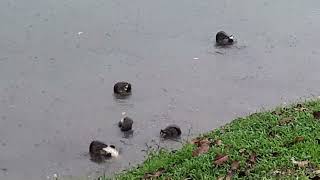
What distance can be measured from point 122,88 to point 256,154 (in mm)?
4178

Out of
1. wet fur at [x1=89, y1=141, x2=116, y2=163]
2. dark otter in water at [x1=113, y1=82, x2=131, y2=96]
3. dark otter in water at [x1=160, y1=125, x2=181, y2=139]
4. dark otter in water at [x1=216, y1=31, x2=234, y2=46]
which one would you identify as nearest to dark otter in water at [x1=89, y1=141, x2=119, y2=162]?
wet fur at [x1=89, y1=141, x2=116, y2=163]

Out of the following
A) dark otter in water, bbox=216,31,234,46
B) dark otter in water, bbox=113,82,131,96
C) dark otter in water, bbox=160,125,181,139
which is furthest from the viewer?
dark otter in water, bbox=216,31,234,46

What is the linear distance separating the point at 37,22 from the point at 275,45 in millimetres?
4464

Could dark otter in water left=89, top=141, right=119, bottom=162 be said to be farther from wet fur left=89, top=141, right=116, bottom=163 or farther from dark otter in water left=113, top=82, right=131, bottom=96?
dark otter in water left=113, top=82, right=131, bottom=96

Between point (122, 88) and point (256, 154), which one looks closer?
point (256, 154)

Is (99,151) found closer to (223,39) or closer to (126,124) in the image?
(126,124)

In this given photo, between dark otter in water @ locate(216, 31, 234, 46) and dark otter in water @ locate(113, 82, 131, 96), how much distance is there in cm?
258

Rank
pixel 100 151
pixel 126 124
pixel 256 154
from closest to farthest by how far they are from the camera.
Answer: pixel 256 154 → pixel 100 151 → pixel 126 124

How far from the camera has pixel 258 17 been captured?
13.1 meters

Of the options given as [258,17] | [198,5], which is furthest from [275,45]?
[198,5]

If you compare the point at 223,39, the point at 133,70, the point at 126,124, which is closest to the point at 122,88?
the point at 133,70

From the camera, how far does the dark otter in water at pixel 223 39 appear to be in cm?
1147

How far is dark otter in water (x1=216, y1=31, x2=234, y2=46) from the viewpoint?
1147cm

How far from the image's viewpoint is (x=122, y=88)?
9.52 meters
